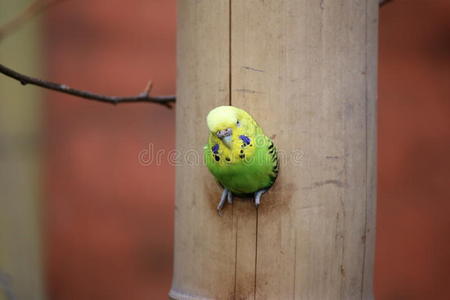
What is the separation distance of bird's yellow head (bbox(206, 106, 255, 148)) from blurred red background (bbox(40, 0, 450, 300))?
1.64 m

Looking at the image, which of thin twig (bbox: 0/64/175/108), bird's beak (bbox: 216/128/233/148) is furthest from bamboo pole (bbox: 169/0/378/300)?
thin twig (bbox: 0/64/175/108)

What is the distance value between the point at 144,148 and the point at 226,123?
5.79ft

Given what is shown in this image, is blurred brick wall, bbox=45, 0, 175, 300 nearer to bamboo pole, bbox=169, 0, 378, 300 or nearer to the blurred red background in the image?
the blurred red background

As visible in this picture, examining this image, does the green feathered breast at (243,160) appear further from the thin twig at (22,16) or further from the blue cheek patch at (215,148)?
the thin twig at (22,16)

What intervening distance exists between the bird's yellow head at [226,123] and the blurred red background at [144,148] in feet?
5.38

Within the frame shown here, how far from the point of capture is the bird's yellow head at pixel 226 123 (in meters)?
1.71

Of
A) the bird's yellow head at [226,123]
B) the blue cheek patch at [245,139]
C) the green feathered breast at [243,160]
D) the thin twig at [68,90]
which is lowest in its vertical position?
the green feathered breast at [243,160]

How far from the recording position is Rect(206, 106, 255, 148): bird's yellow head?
67.3 inches

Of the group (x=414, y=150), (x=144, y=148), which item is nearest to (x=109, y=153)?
(x=144, y=148)

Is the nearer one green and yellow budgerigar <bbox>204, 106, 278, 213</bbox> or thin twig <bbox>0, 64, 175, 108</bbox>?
green and yellow budgerigar <bbox>204, 106, 278, 213</bbox>

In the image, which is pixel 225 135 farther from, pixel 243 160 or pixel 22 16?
pixel 22 16

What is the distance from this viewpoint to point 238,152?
175 cm

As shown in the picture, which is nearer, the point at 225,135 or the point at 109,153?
the point at 225,135

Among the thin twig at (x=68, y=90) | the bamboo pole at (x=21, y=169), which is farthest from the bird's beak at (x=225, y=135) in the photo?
the bamboo pole at (x=21, y=169)
